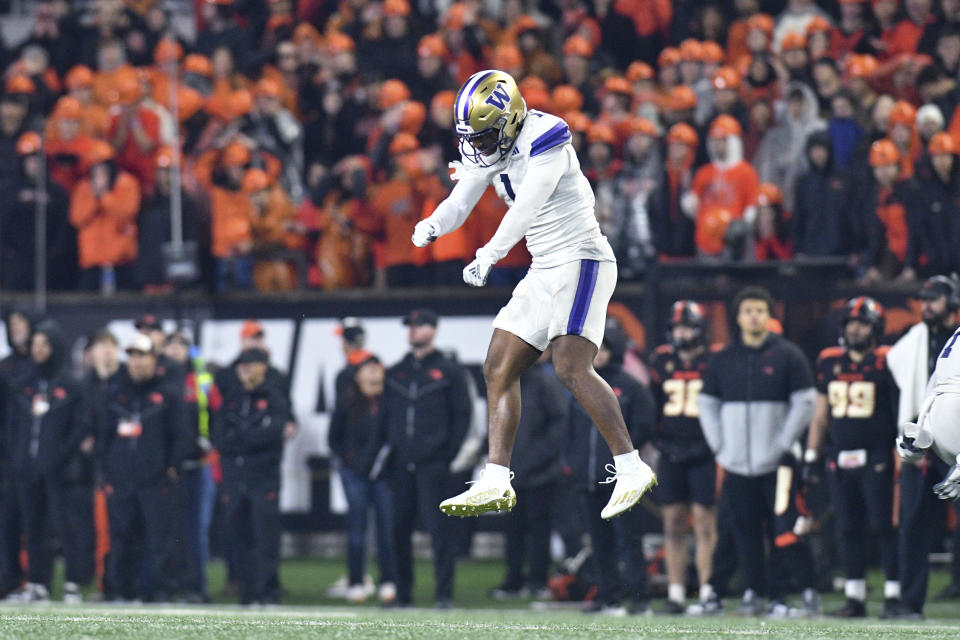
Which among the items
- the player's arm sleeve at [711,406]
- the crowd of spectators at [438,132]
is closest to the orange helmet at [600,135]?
the crowd of spectators at [438,132]

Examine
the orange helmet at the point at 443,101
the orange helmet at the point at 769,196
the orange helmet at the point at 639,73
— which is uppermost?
the orange helmet at the point at 639,73

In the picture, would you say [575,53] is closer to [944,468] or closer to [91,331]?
[91,331]

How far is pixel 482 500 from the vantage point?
775 cm

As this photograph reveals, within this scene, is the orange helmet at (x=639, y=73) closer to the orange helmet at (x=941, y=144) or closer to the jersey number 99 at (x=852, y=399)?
the orange helmet at (x=941, y=144)

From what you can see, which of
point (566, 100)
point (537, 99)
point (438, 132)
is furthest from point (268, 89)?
point (566, 100)

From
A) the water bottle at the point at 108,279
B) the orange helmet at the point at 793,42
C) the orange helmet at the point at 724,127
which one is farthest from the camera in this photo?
the water bottle at the point at 108,279

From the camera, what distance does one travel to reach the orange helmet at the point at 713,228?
1334 centimetres

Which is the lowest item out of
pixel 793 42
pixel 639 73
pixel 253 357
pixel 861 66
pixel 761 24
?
pixel 253 357

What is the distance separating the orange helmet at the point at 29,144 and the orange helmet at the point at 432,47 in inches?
146

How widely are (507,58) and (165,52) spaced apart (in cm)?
405

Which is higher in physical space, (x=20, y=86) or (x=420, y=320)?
(x=20, y=86)

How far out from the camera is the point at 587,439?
12094 millimetres

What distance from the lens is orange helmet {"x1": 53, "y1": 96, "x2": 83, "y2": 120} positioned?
1623 cm

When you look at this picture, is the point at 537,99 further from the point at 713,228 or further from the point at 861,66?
the point at 861,66
